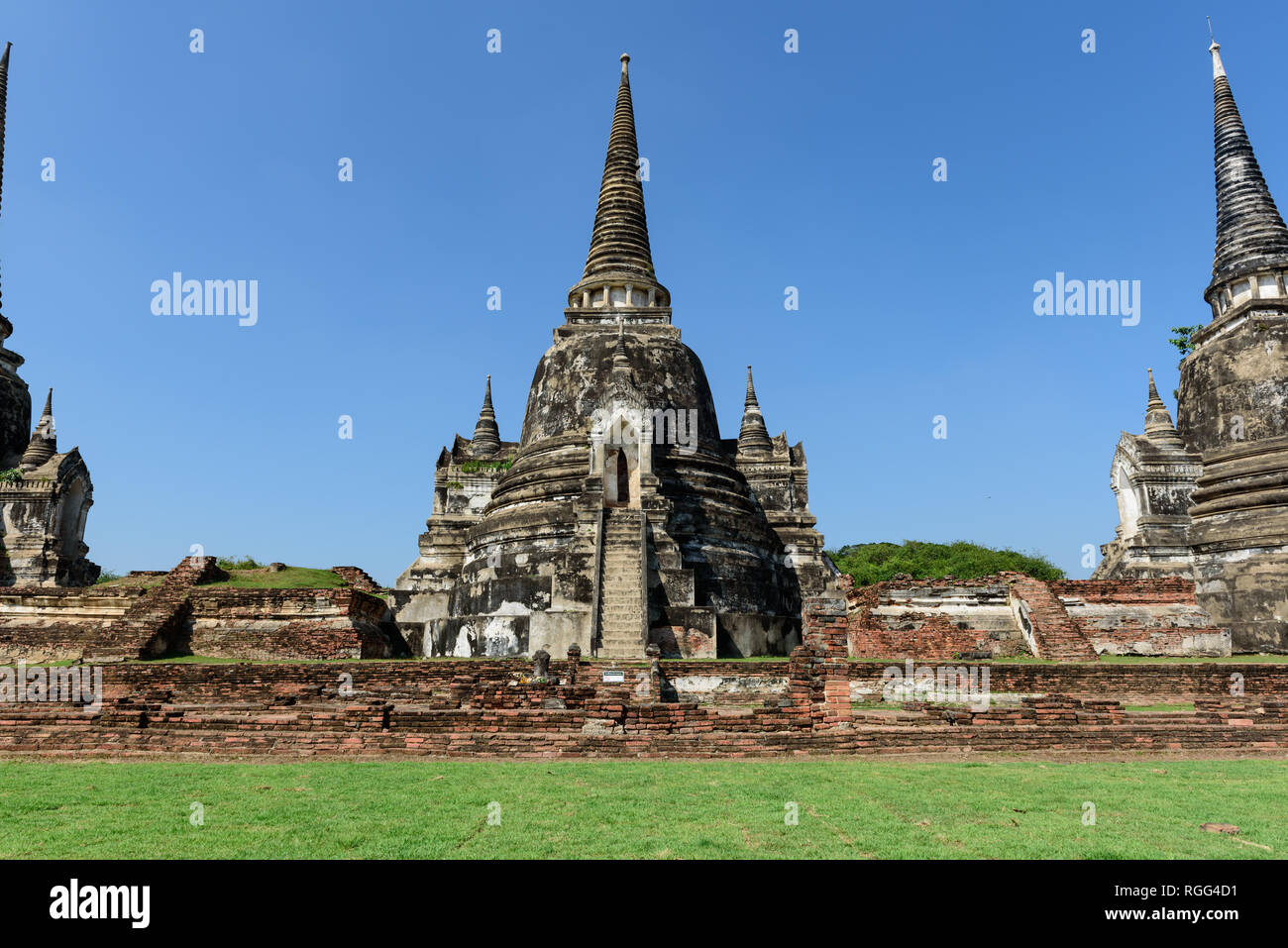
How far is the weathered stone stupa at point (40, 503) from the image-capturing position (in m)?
25.0

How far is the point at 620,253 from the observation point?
87.1 feet

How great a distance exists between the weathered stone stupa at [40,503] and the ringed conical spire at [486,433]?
41.4 feet

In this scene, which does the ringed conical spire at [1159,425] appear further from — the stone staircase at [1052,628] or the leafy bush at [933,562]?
the leafy bush at [933,562]

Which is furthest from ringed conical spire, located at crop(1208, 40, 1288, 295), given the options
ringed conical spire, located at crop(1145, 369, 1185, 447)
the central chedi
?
the central chedi

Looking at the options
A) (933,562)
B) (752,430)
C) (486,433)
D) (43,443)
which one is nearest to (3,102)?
(43,443)

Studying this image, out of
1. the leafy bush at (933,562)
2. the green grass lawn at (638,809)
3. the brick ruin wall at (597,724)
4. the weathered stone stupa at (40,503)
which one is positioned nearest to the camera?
the green grass lawn at (638,809)

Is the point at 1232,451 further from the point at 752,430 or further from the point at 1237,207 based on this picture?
the point at 752,430

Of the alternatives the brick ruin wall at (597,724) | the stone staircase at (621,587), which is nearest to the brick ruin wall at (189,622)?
the stone staircase at (621,587)

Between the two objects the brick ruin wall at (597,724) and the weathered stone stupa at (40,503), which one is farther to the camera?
the weathered stone stupa at (40,503)

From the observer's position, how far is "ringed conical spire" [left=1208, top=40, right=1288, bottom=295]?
22203 mm

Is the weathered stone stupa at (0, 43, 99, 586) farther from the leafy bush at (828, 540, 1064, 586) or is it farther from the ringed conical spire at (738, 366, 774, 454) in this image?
the leafy bush at (828, 540, 1064, 586)

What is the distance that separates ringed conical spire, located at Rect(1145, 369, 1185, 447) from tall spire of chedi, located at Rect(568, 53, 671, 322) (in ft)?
45.7
